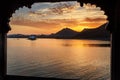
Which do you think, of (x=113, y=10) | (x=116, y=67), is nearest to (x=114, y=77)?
(x=116, y=67)

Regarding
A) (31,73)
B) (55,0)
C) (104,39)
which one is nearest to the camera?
(55,0)

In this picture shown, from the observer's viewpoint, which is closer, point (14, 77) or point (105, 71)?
point (14, 77)

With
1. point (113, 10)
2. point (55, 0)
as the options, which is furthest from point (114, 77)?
point (55, 0)

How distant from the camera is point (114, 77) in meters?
5.88

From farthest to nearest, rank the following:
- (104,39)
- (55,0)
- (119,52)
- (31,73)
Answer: (104,39)
(31,73)
(55,0)
(119,52)

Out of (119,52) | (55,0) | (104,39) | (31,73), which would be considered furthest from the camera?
(104,39)

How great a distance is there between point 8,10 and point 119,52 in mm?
3051

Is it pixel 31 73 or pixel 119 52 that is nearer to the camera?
pixel 119 52

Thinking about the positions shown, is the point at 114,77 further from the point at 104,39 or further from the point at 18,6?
the point at 104,39

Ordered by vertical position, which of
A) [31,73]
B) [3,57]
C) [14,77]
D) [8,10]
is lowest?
[31,73]

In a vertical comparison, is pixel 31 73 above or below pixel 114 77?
below

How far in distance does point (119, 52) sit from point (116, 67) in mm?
358

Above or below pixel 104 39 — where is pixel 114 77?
above

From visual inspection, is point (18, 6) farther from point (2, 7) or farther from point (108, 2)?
point (108, 2)
